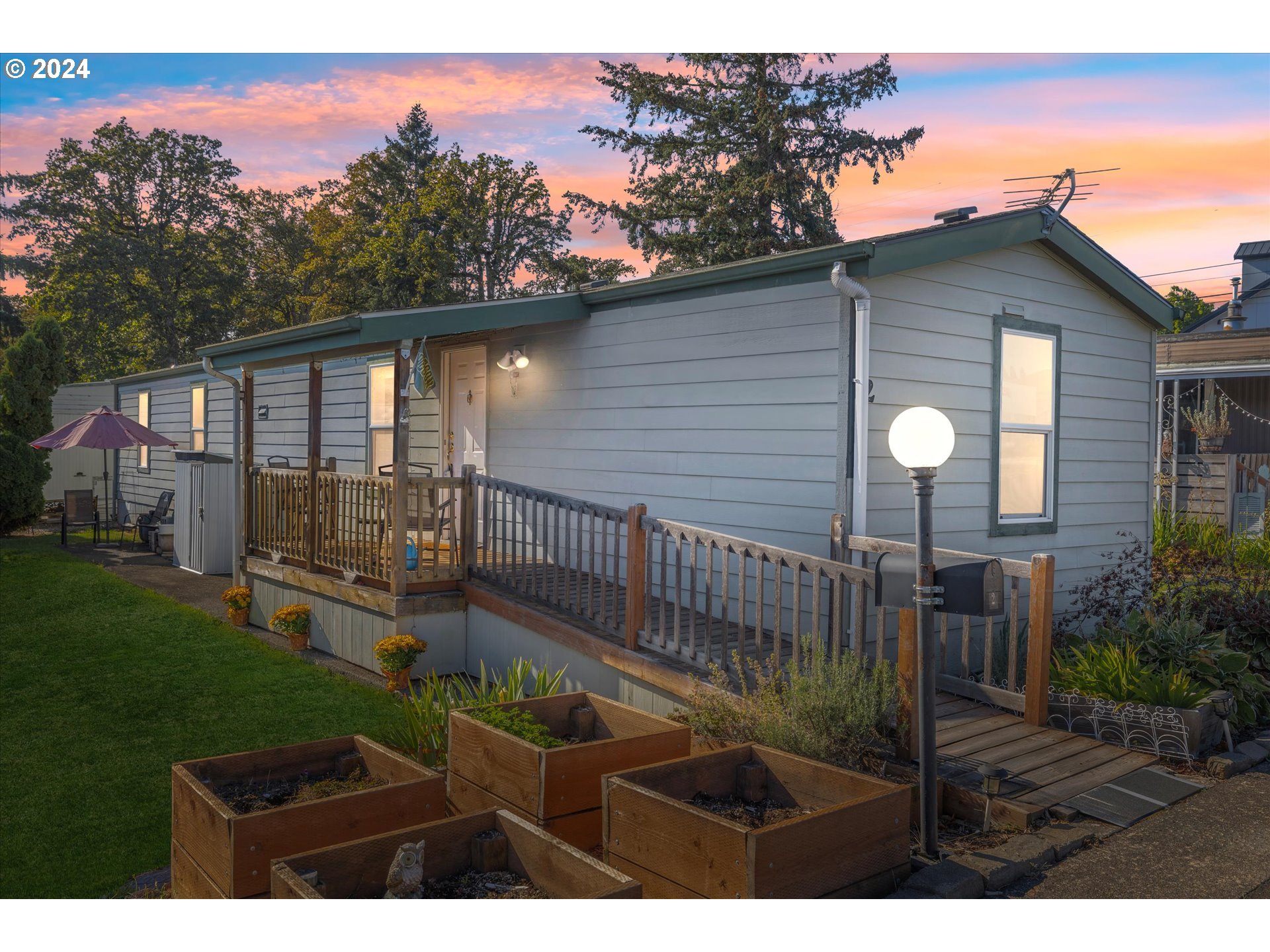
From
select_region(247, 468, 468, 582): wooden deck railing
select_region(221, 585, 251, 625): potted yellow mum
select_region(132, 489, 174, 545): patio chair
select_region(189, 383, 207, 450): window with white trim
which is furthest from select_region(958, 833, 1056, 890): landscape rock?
select_region(189, 383, 207, 450): window with white trim

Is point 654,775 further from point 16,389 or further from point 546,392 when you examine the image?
point 16,389

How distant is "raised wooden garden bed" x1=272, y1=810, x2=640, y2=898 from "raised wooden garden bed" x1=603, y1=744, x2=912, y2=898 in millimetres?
370

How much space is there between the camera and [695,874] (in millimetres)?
3102

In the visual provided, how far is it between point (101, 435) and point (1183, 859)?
44.8 feet

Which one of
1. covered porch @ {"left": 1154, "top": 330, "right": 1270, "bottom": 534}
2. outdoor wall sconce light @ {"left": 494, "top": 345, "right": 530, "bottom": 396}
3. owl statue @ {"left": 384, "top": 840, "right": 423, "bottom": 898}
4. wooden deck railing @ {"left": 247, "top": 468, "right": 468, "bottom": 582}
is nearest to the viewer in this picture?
owl statue @ {"left": 384, "top": 840, "right": 423, "bottom": 898}

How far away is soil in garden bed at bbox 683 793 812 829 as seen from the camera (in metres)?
3.57

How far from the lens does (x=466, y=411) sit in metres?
9.97

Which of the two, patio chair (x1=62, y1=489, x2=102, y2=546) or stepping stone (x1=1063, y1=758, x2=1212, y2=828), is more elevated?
patio chair (x1=62, y1=489, x2=102, y2=546)

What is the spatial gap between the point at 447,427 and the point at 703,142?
12676mm

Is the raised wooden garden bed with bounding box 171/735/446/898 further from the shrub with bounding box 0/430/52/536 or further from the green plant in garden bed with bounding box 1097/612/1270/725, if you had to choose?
the shrub with bounding box 0/430/52/536

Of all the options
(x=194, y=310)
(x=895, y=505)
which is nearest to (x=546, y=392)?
(x=895, y=505)

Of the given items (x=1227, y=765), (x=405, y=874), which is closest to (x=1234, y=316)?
(x=1227, y=765)

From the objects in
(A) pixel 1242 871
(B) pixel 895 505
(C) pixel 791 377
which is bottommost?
(A) pixel 1242 871

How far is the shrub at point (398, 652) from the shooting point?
705 cm
